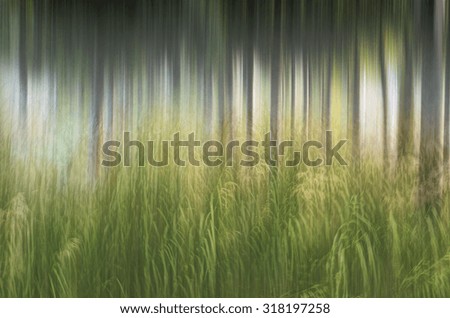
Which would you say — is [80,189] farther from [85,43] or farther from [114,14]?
[114,14]

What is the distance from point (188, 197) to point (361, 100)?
1.04 m

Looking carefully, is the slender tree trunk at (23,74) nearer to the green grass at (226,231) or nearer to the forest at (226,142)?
the forest at (226,142)

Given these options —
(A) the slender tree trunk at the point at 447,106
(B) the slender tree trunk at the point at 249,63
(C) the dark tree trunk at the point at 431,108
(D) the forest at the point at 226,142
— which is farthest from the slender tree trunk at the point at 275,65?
(A) the slender tree trunk at the point at 447,106

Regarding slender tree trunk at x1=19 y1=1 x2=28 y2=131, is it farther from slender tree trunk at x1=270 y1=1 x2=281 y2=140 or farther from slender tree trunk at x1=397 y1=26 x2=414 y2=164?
slender tree trunk at x1=397 y1=26 x2=414 y2=164

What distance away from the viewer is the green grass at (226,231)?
249 centimetres

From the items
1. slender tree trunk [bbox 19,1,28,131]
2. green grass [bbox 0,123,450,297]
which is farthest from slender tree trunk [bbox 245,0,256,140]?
slender tree trunk [bbox 19,1,28,131]

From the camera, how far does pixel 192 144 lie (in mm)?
2500

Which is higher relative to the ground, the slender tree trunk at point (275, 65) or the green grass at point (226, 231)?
the slender tree trunk at point (275, 65)

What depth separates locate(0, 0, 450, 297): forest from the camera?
2.50 meters

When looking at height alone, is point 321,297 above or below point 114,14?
below

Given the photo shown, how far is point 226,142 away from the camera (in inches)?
98.3

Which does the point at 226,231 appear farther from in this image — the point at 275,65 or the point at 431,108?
the point at 431,108
